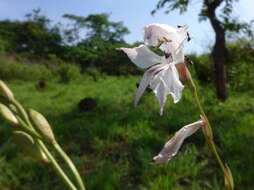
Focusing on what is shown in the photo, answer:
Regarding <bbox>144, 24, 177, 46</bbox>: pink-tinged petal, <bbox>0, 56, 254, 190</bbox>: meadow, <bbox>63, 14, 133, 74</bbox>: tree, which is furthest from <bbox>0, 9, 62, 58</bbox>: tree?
<bbox>144, 24, 177, 46</bbox>: pink-tinged petal

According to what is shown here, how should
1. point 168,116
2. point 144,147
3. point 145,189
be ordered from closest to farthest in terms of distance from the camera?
point 145,189 → point 144,147 → point 168,116

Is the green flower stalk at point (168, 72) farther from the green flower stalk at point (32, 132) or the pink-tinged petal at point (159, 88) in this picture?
the green flower stalk at point (32, 132)

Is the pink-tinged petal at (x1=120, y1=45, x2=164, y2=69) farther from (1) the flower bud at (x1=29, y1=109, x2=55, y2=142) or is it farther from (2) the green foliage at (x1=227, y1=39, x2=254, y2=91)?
(2) the green foliage at (x1=227, y1=39, x2=254, y2=91)

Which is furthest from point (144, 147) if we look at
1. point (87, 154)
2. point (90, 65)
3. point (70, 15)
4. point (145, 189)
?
point (70, 15)

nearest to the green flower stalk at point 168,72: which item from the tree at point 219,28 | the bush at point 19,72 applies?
the tree at point 219,28

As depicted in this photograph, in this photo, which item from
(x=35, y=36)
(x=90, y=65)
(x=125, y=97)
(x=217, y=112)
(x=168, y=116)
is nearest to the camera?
(x=168, y=116)

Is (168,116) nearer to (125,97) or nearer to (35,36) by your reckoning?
(125,97)

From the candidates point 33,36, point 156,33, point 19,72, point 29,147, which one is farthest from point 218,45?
point 33,36

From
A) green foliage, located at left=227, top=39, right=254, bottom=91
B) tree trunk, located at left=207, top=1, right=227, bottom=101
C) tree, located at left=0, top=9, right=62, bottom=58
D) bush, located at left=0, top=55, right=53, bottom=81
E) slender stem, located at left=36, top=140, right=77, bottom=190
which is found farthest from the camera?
tree, located at left=0, top=9, right=62, bottom=58
